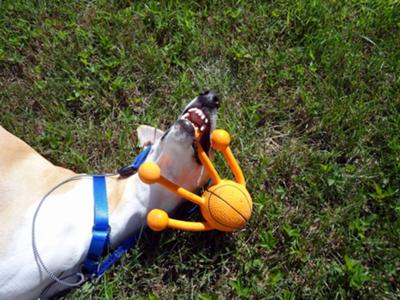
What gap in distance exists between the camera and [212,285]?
116 inches

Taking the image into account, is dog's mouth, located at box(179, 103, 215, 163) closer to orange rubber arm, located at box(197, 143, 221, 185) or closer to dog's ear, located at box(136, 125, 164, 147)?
orange rubber arm, located at box(197, 143, 221, 185)

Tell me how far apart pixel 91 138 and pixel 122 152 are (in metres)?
0.29

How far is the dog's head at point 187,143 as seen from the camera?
8.35 feet

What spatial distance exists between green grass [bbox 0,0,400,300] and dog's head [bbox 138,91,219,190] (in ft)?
1.69

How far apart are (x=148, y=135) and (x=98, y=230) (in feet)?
2.34

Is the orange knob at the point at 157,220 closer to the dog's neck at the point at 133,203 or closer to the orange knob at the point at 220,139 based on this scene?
the dog's neck at the point at 133,203

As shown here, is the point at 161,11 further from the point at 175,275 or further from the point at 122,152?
the point at 175,275

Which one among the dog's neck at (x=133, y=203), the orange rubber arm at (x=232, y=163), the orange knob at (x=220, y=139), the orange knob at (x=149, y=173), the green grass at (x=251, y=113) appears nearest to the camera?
the orange knob at (x=149, y=173)

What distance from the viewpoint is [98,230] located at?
2.66 m

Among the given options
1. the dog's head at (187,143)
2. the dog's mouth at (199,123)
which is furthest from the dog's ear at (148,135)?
the dog's mouth at (199,123)

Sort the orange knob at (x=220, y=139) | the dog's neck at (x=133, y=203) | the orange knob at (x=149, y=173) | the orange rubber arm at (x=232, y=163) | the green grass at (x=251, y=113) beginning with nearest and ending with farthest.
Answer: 1. the orange knob at (x=149, y=173)
2. the orange knob at (x=220, y=139)
3. the orange rubber arm at (x=232, y=163)
4. the dog's neck at (x=133, y=203)
5. the green grass at (x=251, y=113)

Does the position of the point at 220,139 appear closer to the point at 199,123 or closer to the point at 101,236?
the point at 199,123

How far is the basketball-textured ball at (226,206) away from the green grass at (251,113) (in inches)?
20.4

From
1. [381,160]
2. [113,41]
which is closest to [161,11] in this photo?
[113,41]
